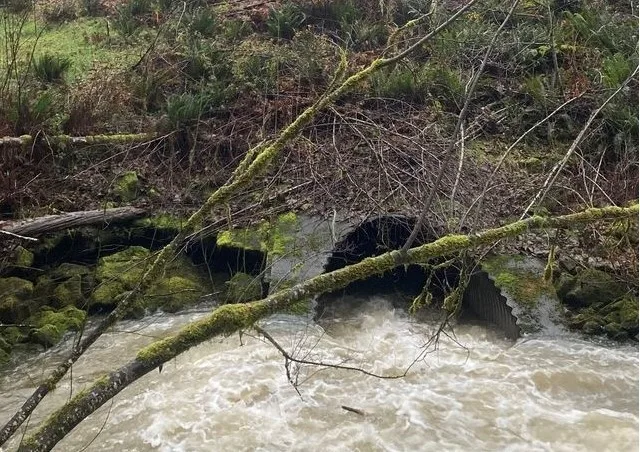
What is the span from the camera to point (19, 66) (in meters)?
8.57

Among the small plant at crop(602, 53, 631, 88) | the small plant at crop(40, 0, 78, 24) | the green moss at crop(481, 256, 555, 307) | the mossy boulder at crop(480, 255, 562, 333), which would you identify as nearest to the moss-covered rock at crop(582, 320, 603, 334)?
the mossy boulder at crop(480, 255, 562, 333)

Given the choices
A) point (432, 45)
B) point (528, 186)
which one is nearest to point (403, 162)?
point (528, 186)

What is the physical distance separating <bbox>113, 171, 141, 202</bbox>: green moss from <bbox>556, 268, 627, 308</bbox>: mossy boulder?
Result: 445 cm

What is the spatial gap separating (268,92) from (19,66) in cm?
354

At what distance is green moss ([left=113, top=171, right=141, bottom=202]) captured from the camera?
6852 millimetres

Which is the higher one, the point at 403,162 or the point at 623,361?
the point at 403,162

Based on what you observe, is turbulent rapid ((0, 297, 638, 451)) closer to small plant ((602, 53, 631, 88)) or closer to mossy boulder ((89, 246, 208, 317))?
mossy boulder ((89, 246, 208, 317))

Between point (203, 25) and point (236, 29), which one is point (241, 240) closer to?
point (236, 29)

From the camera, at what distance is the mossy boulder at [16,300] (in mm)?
5352

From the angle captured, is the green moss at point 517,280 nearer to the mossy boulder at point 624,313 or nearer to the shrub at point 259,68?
the mossy boulder at point 624,313

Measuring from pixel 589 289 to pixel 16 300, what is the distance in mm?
4889

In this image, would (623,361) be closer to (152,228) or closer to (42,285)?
(152,228)

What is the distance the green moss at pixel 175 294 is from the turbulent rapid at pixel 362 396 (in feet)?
1.53

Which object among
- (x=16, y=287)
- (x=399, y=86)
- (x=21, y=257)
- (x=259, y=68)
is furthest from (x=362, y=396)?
(x=259, y=68)
